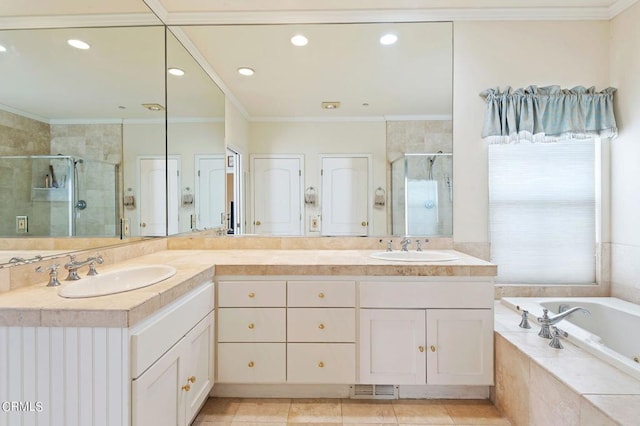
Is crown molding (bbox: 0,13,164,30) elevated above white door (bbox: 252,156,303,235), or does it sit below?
above

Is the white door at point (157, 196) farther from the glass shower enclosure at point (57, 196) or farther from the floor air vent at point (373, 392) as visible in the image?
the floor air vent at point (373, 392)

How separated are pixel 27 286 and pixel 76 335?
1.63 feet

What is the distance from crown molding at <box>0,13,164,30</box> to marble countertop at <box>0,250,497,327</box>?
1.05 meters

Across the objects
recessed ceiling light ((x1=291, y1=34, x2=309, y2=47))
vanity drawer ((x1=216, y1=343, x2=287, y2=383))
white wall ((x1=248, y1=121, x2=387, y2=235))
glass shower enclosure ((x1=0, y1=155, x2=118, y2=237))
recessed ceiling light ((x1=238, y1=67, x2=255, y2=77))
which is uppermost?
recessed ceiling light ((x1=291, y1=34, x2=309, y2=47))

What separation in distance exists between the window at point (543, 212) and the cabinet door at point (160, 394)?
223 cm

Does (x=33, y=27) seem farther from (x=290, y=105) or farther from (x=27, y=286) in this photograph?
(x=290, y=105)

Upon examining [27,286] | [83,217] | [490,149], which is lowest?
[27,286]

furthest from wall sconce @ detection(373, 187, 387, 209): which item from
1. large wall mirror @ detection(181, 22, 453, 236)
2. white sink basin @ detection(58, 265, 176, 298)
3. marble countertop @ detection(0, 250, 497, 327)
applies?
white sink basin @ detection(58, 265, 176, 298)

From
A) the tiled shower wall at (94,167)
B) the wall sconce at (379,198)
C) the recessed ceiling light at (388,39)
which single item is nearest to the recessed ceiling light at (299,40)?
the recessed ceiling light at (388,39)

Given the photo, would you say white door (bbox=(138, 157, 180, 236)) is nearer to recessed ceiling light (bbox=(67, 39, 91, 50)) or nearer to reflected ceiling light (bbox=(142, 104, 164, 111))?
reflected ceiling light (bbox=(142, 104, 164, 111))

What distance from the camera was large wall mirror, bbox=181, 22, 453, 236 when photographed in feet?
7.98

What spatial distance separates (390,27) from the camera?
2393mm

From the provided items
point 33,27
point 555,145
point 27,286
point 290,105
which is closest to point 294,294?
point 27,286

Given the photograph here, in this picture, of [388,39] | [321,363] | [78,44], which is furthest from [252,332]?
[388,39]
